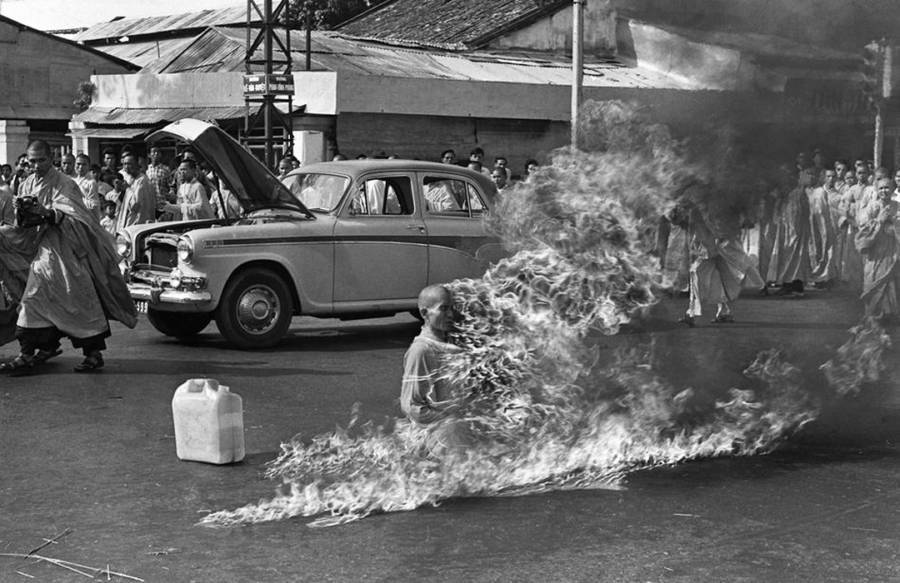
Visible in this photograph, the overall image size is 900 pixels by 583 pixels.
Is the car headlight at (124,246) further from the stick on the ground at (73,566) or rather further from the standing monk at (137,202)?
the stick on the ground at (73,566)

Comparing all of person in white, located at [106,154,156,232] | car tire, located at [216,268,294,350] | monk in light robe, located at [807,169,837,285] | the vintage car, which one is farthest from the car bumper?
monk in light robe, located at [807,169,837,285]

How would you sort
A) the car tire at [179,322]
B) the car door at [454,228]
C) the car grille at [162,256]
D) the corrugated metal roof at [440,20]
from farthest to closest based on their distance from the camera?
the corrugated metal roof at [440,20] < the car door at [454,228] < the car tire at [179,322] < the car grille at [162,256]

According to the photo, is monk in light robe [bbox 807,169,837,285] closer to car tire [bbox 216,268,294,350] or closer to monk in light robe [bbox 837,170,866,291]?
monk in light robe [bbox 837,170,866,291]

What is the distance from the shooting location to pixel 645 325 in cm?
701

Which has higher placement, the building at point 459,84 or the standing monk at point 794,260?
the building at point 459,84

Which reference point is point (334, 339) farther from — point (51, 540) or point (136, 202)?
point (51, 540)

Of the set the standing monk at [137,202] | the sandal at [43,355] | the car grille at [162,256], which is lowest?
the sandal at [43,355]

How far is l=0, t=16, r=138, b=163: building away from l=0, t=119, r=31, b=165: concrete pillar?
225 centimetres

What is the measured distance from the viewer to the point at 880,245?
13.4m

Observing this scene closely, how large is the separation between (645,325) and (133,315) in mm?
5005

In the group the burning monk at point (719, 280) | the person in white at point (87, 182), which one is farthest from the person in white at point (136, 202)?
the burning monk at point (719, 280)

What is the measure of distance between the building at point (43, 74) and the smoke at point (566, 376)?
2901 centimetres

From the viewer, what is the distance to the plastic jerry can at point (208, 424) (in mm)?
6750

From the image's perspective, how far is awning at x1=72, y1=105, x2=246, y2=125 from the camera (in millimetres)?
25516
